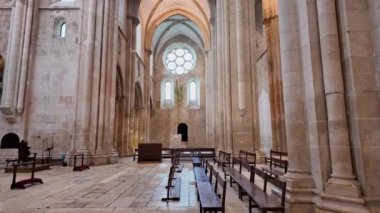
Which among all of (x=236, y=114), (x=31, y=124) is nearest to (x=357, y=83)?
(x=236, y=114)

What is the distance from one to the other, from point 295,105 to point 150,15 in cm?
2471

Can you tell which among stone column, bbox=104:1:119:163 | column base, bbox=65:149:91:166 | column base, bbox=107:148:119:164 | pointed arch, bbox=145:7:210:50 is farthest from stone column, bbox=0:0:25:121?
pointed arch, bbox=145:7:210:50

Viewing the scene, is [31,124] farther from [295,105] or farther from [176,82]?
[176,82]

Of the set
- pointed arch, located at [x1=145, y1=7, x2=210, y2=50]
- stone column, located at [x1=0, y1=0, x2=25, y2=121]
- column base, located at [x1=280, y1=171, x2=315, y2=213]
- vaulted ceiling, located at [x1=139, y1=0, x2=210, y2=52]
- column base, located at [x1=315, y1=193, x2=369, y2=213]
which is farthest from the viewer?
pointed arch, located at [x1=145, y1=7, x2=210, y2=50]

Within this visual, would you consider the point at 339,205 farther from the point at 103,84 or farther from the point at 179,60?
the point at 179,60

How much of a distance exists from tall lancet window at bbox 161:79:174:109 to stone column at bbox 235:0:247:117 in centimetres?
2154

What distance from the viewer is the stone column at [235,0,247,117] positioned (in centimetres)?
1252

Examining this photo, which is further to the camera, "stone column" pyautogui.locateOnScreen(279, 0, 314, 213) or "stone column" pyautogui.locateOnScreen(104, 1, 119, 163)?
"stone column" pyautogui.locateOnScreen(104, 1, 119, 163)

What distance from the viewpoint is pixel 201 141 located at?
33312mm

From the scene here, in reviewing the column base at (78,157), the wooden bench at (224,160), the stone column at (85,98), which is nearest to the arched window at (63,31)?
the stone column at (85,98)

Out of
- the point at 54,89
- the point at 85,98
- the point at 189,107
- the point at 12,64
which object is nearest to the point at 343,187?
the point at 85,98

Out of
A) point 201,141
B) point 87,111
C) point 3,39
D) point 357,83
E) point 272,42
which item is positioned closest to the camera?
point 357,83

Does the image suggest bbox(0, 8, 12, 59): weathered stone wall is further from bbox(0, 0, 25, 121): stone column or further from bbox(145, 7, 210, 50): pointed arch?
bbox(145, 7, 210, 50): pointed arch

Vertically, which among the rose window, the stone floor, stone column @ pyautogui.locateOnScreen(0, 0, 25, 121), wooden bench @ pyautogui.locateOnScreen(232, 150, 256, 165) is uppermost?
the rose window
